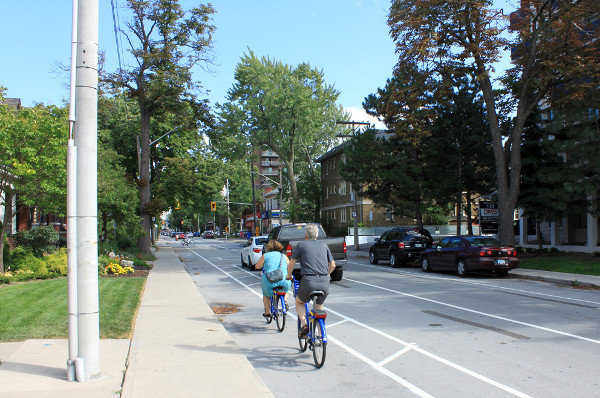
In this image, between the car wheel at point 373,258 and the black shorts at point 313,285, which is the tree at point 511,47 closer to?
the car wheel at point 373,258

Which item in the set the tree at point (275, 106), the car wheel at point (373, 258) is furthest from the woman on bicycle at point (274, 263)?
the tree at point (275, 106)

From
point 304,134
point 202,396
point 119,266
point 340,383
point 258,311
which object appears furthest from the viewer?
point 304,134

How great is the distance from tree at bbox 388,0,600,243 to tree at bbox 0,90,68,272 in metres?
15.3

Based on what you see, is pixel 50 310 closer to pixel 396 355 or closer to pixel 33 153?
pixel 33 153

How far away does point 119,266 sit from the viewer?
64.8 ft

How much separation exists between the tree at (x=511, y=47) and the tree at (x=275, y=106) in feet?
95.9

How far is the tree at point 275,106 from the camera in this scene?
2103 inches

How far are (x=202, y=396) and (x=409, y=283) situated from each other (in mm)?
12148

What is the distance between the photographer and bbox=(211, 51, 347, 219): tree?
175ft

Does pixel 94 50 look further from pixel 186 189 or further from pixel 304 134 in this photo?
pixel 304 134

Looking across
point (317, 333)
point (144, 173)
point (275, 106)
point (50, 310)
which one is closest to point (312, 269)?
point (317, 333)

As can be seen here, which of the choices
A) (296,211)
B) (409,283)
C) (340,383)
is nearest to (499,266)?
(409,283)

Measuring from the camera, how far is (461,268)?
744 inches

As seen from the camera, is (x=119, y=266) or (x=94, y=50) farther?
(x=119, y=266)
